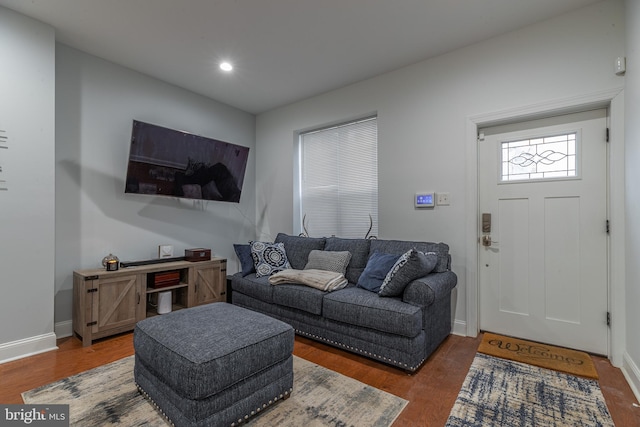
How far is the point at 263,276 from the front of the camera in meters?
3.26

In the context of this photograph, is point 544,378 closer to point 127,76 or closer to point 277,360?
point 277,360

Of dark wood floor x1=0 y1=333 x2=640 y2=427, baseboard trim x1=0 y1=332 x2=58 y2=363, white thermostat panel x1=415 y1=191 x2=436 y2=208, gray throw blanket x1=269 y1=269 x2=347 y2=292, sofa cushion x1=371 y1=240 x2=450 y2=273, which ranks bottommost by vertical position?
dark wood floor x1=0 y1=333 x2=640 y2=427

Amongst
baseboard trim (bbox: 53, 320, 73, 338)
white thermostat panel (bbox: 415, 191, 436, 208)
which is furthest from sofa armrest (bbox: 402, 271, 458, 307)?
baseboard trim (bbox: 53, 320, 73, 338)

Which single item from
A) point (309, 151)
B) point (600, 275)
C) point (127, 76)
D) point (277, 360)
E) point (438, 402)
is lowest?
point (438, 402)

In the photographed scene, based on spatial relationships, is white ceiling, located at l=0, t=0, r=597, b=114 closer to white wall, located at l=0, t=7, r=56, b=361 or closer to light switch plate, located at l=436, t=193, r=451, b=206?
white wall, located at l=0, t=7, r=56, b=361

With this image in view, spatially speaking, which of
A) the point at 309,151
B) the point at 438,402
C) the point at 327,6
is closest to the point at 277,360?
the point at 438,402

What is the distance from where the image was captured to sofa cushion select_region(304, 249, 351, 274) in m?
3.03

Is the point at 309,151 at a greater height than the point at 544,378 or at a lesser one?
greater

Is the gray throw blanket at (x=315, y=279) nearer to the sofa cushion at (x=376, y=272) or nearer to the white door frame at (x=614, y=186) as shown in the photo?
Answer: the sofa cushion at (x=376, y=272)

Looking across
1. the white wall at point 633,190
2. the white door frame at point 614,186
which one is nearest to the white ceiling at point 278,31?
the white wall at point 633,190

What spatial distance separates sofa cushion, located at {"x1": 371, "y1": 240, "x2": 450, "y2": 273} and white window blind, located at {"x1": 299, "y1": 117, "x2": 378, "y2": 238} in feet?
1.83

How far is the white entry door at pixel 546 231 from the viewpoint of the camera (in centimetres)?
240

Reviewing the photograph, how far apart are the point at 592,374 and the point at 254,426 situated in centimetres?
228

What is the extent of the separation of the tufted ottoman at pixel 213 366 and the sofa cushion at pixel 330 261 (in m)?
1.23
